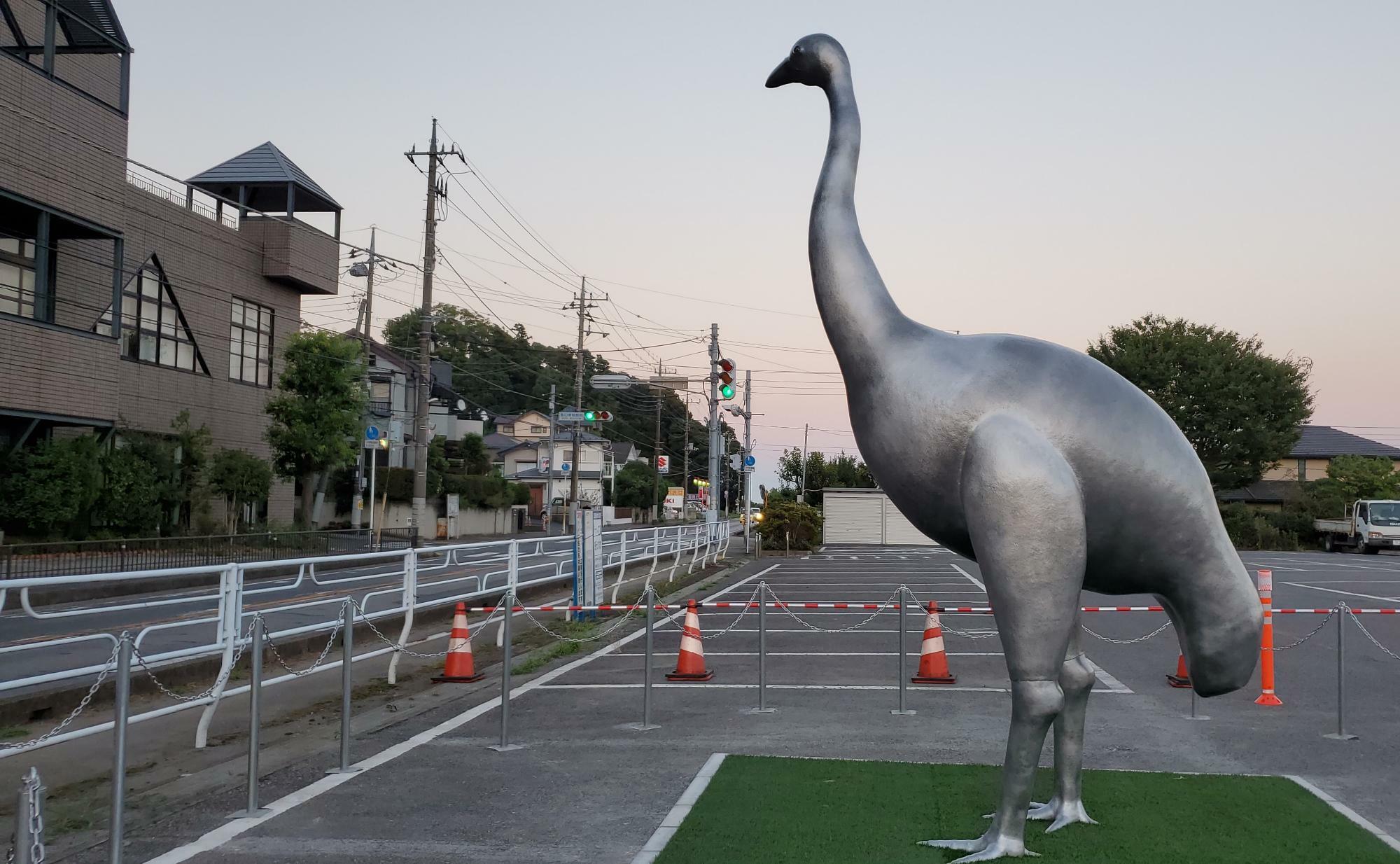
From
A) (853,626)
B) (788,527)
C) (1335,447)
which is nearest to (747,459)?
(788,527)

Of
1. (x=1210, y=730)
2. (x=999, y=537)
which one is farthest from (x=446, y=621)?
(x=999, y=537)

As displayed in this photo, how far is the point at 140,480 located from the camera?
26.1m

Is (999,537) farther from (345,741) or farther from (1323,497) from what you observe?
(1323,497)

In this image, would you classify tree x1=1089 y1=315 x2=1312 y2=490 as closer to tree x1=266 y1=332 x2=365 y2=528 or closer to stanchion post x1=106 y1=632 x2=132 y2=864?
tree x1=266 y1=332 x2=365 y2=528

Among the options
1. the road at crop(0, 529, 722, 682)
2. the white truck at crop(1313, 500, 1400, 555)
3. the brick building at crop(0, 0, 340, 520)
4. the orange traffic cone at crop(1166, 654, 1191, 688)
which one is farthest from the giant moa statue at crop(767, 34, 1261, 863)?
the white truck at crop(1313, 500, 1400, 555)

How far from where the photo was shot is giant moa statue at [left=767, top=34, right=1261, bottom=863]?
205 inches

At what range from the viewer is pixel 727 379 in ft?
88.5

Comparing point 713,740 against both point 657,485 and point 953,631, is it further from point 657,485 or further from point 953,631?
point 657,485

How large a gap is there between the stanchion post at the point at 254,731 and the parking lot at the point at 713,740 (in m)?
0.16

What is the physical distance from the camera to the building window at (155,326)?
1159 inches

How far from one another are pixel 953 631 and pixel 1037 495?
19.9 feet

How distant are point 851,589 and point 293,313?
22549mm

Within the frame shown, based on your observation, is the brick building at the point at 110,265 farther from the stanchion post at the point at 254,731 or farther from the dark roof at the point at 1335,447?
the dark roof at the point at 1335,447

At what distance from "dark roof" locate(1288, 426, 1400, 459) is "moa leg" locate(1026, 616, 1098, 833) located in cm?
6719
